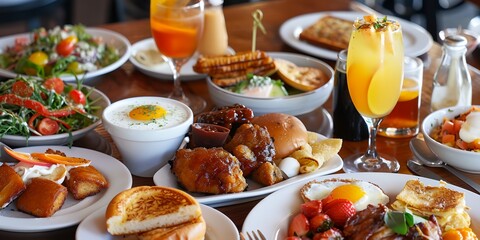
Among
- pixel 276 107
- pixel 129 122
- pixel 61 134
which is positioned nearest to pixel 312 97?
pixel 276 107

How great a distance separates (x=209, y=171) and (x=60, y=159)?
1.41 feet

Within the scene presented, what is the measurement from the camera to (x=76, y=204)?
181cm

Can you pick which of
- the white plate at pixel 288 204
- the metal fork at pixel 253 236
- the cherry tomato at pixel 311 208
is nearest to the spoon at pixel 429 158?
the white plate at pixel 288 204

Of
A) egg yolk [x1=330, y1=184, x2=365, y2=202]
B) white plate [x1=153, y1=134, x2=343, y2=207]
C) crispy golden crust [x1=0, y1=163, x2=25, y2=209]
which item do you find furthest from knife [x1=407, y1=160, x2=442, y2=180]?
crispy golden crust [x1=0, y1=163, x2=25, y2=209]

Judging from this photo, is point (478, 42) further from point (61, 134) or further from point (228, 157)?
point (61, 134)

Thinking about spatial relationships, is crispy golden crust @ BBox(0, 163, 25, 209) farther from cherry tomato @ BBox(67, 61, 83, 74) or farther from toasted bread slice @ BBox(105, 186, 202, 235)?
cherry tomato @ BBox(67, 61, 83, 74)

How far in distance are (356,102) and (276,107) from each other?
0.36 meters

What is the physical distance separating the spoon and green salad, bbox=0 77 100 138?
1.06 m

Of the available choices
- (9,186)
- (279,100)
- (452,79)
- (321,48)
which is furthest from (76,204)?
(321,48)

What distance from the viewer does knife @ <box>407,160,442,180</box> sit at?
2.00 metres

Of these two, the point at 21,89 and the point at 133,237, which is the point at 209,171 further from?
the point at 21,89

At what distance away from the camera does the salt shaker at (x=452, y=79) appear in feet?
7.75

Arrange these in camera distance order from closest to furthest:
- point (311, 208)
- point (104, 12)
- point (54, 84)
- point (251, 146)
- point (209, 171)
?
point (311, 208) < point (209, 171) < point (251, 146) < point (54, 84) < point (104, 12)

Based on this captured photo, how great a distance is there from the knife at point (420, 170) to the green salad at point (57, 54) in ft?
Answer: 4.44
